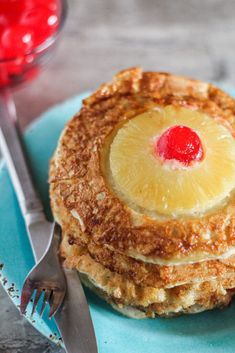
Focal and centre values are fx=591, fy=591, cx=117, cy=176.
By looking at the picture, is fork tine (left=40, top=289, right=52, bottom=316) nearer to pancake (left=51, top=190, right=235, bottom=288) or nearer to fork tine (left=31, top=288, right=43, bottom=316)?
fork tine (left=31, top=288, right=43, bottom=316)

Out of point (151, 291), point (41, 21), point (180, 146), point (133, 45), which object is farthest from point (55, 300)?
point (133, 45)

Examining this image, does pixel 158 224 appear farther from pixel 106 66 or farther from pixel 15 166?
pixel 106 66

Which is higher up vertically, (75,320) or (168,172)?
(168,172)

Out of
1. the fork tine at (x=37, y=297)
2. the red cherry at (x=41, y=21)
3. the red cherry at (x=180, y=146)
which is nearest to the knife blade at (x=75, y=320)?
the fork tine at (x=37, y=297)

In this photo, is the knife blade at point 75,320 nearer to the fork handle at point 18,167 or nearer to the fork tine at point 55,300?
the fork tine at point 55,300

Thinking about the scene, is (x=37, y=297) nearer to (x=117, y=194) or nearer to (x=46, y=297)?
(x=46, y=297)

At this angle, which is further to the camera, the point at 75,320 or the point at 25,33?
the point at 25,33
